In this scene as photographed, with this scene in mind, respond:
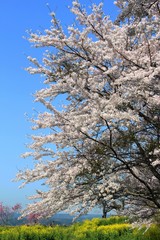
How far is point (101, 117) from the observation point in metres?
5.71

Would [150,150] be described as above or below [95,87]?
below

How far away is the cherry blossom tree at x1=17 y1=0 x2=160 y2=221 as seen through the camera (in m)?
6.04

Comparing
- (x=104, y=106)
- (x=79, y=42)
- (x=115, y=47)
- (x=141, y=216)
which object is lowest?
(x=141, y=216)

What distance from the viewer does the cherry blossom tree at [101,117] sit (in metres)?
6.04

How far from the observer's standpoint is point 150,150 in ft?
22.2

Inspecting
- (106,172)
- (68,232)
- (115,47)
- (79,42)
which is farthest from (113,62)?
(68,232)

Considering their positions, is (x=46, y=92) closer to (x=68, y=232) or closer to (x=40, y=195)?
(x=40, y=195)

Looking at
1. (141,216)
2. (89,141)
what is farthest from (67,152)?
(141,216)

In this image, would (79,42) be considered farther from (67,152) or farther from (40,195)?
(40,195)

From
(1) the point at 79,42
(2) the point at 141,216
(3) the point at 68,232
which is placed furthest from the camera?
(3) the point at 68,232

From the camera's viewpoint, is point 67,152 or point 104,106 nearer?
point 104,106

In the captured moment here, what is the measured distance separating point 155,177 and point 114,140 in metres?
1.06

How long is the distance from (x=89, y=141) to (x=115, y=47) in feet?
5.13

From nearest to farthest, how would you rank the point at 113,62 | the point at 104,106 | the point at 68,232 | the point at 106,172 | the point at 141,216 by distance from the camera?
1. the point at 104,106
2. the point at 106,172
3. the point at 113,62
4. the point at 141,216
5. the point at 68,232
